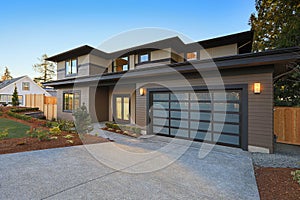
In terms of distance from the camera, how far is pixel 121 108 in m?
10.7

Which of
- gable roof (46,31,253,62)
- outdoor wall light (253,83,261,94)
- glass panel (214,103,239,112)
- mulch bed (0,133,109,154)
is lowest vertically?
mulch bed (0,133,109,154)

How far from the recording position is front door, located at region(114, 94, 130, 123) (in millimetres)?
10281

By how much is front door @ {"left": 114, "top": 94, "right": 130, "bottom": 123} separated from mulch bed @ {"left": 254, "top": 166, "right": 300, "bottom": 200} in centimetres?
769

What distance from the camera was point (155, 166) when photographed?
3844mm

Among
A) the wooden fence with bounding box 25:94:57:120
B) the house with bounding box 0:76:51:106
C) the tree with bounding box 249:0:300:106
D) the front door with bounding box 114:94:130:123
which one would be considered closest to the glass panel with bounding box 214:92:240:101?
the tree with bounding box 249:0:300:106

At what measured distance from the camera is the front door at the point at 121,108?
10.3 metres

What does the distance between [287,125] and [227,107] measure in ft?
10.3

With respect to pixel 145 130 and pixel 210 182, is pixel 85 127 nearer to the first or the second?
pixel 145 130

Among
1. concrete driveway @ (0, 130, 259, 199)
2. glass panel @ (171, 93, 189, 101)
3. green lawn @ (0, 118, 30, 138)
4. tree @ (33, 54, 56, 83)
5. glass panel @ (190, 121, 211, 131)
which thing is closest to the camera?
concrete driveway @ (0, 130, 259, 199)

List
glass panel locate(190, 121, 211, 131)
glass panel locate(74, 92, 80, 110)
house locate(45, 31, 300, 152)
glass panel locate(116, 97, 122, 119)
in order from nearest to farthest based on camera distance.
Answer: house locate(45, 31, 300, 152)
glass panel locate(190, 121, 211, 131)
glass panel locate(116, 97, 122, 119)
glass panel locate(74, 92, 80, 110)

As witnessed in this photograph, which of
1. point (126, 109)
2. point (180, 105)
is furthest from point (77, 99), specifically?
point (180, 105)

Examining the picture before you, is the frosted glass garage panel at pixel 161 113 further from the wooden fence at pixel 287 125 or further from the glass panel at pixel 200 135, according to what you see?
the wooden fence at pixel 287 125

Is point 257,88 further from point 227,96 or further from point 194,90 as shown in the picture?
point 194,90

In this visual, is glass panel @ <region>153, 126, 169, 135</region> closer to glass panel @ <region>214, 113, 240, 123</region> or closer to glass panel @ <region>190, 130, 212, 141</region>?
glass panel @ <region>190, 130, 212, 141</region>
